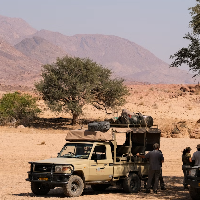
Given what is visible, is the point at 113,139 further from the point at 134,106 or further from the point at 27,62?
the point at 27,62

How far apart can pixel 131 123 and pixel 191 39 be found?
6.53 metres

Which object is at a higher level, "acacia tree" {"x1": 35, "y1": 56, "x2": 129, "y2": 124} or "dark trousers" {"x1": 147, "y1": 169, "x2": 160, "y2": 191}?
"acacia tree" {"x1": 35, "y1": 56, "x2": 129, "y2": 124}

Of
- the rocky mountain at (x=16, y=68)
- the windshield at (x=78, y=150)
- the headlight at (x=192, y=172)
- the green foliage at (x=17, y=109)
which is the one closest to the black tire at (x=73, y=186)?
the windshield at (x=78, y=150)

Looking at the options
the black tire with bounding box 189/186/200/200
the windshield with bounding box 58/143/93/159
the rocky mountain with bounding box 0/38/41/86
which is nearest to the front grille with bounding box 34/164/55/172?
the windshield with bounding box 58/143/93/159

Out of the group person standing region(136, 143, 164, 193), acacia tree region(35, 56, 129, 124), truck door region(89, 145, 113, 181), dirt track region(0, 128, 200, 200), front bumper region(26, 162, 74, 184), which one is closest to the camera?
front bumper region(26, 162, 74, 184)

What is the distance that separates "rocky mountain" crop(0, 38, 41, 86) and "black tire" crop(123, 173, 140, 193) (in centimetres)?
13567

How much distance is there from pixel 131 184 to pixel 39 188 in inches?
117

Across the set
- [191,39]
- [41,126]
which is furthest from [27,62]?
[191,39]

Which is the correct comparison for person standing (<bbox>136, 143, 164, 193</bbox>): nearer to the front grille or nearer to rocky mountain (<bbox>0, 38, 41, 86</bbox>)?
the front grille

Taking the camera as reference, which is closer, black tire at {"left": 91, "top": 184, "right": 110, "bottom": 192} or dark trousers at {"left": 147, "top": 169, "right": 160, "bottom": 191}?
dark trousers at {"left": 147, "top": 169, "right": 160, "bottom": 191}

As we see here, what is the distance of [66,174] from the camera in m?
13.5

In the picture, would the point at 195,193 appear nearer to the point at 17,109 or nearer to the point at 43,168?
the point at 43,168

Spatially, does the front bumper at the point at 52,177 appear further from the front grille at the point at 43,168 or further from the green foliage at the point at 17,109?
the green foliage at the point at 17,109

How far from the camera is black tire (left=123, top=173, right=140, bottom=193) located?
15.1m
